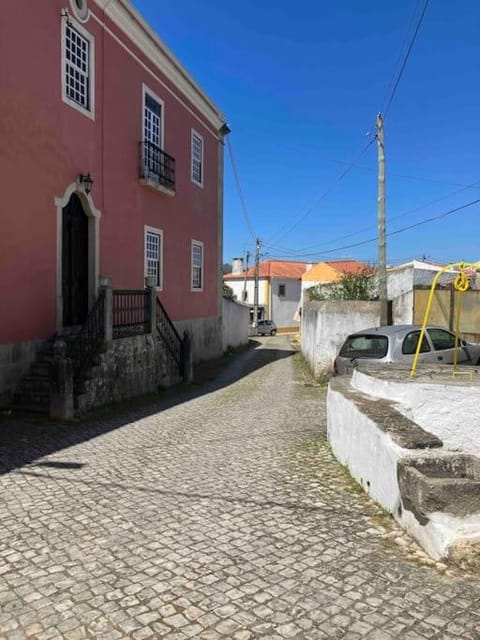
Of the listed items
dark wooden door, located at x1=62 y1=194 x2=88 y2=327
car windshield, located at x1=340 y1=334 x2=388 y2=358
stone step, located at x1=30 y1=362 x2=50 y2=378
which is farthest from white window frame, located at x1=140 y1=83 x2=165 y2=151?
car windshield, located at x1=340 y1=334 x2=388 y2=358

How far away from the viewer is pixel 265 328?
49531mm

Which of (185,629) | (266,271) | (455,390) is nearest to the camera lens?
(185,629)

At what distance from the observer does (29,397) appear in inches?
344

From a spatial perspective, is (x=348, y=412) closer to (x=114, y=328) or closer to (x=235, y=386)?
(x=114, y=328)

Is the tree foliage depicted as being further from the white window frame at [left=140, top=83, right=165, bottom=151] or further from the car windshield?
the white window frame at [left=140, top=83, right=165, bottom=151]

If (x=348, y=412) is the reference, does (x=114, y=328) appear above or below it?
above

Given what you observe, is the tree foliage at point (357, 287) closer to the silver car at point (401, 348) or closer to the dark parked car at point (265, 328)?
the silver car at point (401, 348)

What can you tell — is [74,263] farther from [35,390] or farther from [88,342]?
[35,390]

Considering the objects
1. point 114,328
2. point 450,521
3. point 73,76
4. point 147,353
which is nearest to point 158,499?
point 450,521

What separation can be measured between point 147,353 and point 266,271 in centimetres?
4643

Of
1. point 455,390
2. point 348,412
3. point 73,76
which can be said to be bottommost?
point 348,412

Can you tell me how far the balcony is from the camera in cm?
1378

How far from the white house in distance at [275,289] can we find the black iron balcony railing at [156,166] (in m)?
38.8

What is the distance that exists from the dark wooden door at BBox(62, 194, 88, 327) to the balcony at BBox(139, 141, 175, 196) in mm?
2940
